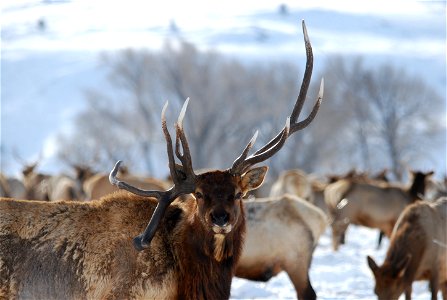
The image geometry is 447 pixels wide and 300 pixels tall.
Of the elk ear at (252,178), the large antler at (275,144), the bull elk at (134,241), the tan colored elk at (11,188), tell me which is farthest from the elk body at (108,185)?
the bull elk at (134,241)

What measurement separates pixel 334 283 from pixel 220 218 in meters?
6.61

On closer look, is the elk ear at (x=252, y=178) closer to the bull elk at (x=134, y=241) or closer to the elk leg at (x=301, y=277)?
the bull elk at (x=134, y=241)

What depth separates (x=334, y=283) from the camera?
41.3ft

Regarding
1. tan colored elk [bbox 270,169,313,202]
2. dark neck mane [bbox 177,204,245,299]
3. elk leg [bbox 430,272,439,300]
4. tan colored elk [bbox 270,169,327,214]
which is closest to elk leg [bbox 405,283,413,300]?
elk leg [bbox 430,272,439,300]

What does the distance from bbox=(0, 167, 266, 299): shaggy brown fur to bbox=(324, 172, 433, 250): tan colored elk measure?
38.8ft

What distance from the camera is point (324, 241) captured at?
21844mm

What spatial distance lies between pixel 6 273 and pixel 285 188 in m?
16.9

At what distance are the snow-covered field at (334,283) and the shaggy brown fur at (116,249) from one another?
12.4ft

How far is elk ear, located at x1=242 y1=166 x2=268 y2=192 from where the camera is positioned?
6879mm

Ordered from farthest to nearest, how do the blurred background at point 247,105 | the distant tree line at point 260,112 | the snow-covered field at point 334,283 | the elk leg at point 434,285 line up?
1. the distant tree line at point 260,112
2. the blurred background at point 247,105
3. the snow-covered field at point 334,283
4. the elk leg at point 434,285

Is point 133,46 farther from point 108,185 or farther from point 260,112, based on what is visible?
point 108,185

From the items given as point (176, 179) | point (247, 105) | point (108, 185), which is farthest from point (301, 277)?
point (247, 105)

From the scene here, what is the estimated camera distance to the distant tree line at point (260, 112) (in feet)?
191

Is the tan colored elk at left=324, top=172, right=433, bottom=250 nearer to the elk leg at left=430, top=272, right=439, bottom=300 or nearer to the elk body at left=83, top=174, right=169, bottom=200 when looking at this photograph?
the elk body at left=83, top=174, right=169, bottom=200
